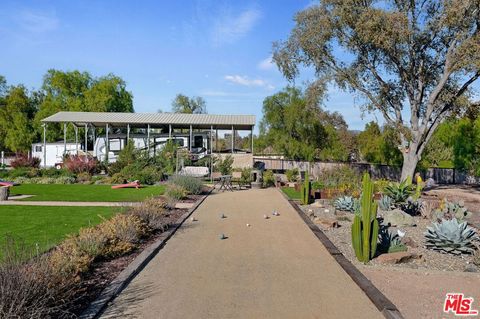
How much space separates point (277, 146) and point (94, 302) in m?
32.1

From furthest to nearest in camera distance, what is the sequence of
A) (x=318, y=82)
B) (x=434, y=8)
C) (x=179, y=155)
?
(x=179, y=155) < (x=318, y=82) < (x=434, y=8)

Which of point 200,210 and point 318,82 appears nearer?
point 200,210

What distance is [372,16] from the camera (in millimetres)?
17016

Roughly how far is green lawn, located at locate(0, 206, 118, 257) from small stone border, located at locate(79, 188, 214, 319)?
4.90 ft

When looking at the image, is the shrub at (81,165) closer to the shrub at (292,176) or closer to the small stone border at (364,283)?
the shrub at (292,176)

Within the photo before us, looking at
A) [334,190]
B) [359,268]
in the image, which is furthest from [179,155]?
[359,268]

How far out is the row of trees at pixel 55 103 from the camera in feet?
159

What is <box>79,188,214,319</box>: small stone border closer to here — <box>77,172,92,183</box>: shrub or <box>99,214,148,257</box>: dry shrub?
<box>99,214,148,257</box>: dry shrub

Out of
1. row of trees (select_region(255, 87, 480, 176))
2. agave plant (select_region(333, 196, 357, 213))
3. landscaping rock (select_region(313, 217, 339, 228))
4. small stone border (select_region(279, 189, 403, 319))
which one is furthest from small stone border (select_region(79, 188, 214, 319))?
row of trees (select_region(255, 87, 480, 176))

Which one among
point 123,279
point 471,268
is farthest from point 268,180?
point 123,279

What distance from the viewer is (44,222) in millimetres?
8930

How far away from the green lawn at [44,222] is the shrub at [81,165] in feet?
38.3

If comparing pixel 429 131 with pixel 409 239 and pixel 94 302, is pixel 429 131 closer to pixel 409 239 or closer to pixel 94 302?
pixel 409 239

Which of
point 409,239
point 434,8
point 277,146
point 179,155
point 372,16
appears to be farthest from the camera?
point 277,146
